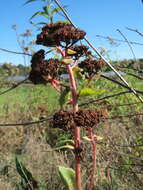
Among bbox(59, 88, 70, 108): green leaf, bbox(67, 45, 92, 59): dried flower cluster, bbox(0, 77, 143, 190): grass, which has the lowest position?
bbox(0, 77, 143, 190): grass

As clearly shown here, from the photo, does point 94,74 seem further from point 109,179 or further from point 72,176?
point 109,179

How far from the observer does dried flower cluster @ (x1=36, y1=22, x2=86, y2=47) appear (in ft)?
3.43

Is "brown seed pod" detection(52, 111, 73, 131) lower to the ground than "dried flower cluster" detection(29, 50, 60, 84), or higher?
lower

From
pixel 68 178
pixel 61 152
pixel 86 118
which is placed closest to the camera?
pixel 86 118

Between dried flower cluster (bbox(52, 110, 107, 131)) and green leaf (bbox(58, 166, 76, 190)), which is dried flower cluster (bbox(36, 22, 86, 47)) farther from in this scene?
green leaf (bbox(58, 166, 76, 190))

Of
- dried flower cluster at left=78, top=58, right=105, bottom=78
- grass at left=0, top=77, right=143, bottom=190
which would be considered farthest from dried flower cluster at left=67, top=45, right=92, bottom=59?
grass at left=0, top=77, right=143, bottom=190

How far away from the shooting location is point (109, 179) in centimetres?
213

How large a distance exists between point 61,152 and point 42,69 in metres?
2.14

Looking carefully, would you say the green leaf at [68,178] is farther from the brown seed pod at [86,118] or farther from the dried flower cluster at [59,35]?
the dried flower cluster at [59,35]

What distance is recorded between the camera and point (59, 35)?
3.43ft

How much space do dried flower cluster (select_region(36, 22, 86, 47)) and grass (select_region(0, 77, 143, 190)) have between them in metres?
0.40

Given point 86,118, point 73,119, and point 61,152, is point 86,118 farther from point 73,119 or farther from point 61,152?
point 61,152

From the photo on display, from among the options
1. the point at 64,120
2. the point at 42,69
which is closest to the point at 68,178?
the point at 64,120

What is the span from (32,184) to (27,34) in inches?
118
